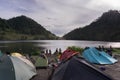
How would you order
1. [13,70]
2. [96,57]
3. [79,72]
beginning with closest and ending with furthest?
[79,72], [13,70], [96,57]

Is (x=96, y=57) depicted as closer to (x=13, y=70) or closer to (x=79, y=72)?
(x=13, y=70)

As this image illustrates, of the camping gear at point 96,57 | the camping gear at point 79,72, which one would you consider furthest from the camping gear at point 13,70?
the camping gear at point 96,57

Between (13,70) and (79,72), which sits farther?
(13,70)

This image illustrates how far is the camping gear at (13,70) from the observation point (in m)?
13.6

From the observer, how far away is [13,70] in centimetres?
1406

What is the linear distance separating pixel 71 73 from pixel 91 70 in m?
0.95

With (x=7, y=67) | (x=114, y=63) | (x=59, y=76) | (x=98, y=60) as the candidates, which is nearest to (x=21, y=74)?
(x=7, y=67)

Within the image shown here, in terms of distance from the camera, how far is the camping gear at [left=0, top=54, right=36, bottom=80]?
44.6ft

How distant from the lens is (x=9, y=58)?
1518 cm

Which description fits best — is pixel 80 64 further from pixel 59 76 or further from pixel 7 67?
Result: pixel 7 67

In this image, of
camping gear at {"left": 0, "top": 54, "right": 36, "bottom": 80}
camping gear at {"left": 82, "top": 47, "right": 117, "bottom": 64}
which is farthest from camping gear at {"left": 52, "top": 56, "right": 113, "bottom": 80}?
camping gear at {"left": 82, "top": 47, "right": 117, "bottom": 64}

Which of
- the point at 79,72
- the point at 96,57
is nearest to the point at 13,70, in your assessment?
the point at 79,72

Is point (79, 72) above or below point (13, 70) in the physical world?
above

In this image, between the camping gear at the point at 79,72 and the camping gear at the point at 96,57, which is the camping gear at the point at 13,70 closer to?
the camping gear at the point at 79,72
